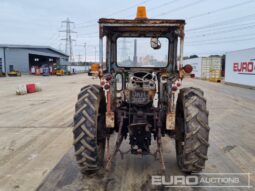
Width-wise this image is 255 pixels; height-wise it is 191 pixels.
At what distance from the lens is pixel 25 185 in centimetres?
389

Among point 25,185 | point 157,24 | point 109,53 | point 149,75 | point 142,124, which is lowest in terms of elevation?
point 25,185

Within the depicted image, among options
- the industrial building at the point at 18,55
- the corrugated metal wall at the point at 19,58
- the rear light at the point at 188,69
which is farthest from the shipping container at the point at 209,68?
the industrial building at the point at 18,55

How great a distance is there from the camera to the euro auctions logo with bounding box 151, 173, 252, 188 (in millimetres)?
3926

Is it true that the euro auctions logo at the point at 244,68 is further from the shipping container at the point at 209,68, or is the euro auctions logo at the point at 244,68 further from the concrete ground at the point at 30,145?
the concrete ground at the point at 30,145

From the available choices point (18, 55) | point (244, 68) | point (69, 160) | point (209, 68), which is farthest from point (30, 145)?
point (18, 55)

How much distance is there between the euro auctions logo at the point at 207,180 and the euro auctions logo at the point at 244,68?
18349 millimetres

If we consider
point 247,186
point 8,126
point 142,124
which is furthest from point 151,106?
point 8,126

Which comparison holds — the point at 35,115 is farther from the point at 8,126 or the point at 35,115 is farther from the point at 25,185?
the point at 25,185

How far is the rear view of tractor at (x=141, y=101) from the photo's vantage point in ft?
12.7

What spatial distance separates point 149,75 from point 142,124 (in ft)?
3.28

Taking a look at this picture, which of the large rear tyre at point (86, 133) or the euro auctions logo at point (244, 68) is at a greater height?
the euro auctions logo at point (244, 68)

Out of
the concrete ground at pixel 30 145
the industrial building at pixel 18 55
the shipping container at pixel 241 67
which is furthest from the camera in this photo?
the industrial building at pixel 18 55

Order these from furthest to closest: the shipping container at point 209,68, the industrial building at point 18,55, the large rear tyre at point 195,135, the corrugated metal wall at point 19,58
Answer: the corrugated metal wall at point 19,58 < the industrial building at point 18,55 < the shipping container at point 209,68 < the large rear tyre at point 195,135

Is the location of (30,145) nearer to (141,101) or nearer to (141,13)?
(141,101)
